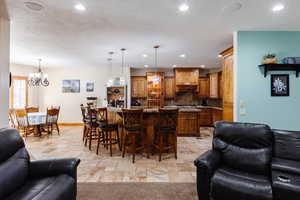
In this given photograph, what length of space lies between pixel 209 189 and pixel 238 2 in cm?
261

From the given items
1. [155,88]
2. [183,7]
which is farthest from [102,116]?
[155,88]

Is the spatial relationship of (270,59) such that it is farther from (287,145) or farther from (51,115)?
(51,115)

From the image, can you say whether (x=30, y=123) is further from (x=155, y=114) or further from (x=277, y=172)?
(x=277, y=172)

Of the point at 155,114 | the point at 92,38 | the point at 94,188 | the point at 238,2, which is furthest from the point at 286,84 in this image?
the point at 92,38

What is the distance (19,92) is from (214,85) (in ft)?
28.2

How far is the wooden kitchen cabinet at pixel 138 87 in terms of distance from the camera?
25.1 feet

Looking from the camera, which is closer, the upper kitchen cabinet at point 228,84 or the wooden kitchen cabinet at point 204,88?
the upper kitchen cabinet at point 228,84

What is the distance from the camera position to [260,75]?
3.36 m

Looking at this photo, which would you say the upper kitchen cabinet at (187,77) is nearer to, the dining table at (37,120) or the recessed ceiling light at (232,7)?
the recessed ceiling light at (232,7)

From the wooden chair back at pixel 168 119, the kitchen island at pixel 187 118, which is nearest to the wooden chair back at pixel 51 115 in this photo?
the kitchen island at pixel 187 118

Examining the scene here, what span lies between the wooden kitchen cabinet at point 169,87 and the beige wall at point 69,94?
299 centimetres

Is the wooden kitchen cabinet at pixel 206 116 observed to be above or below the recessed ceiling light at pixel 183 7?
below

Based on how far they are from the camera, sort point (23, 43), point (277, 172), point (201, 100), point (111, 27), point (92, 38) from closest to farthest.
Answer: point (277, 172)
point (111, 27)
point (92, 38)
point (23, 43)
point (201, 100)

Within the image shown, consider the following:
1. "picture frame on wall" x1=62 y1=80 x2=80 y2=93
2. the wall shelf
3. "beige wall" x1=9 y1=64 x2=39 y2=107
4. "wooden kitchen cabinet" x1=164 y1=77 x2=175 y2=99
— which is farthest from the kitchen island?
→ "beige wall" x1=9 y1=64 x2=39 y2=107
